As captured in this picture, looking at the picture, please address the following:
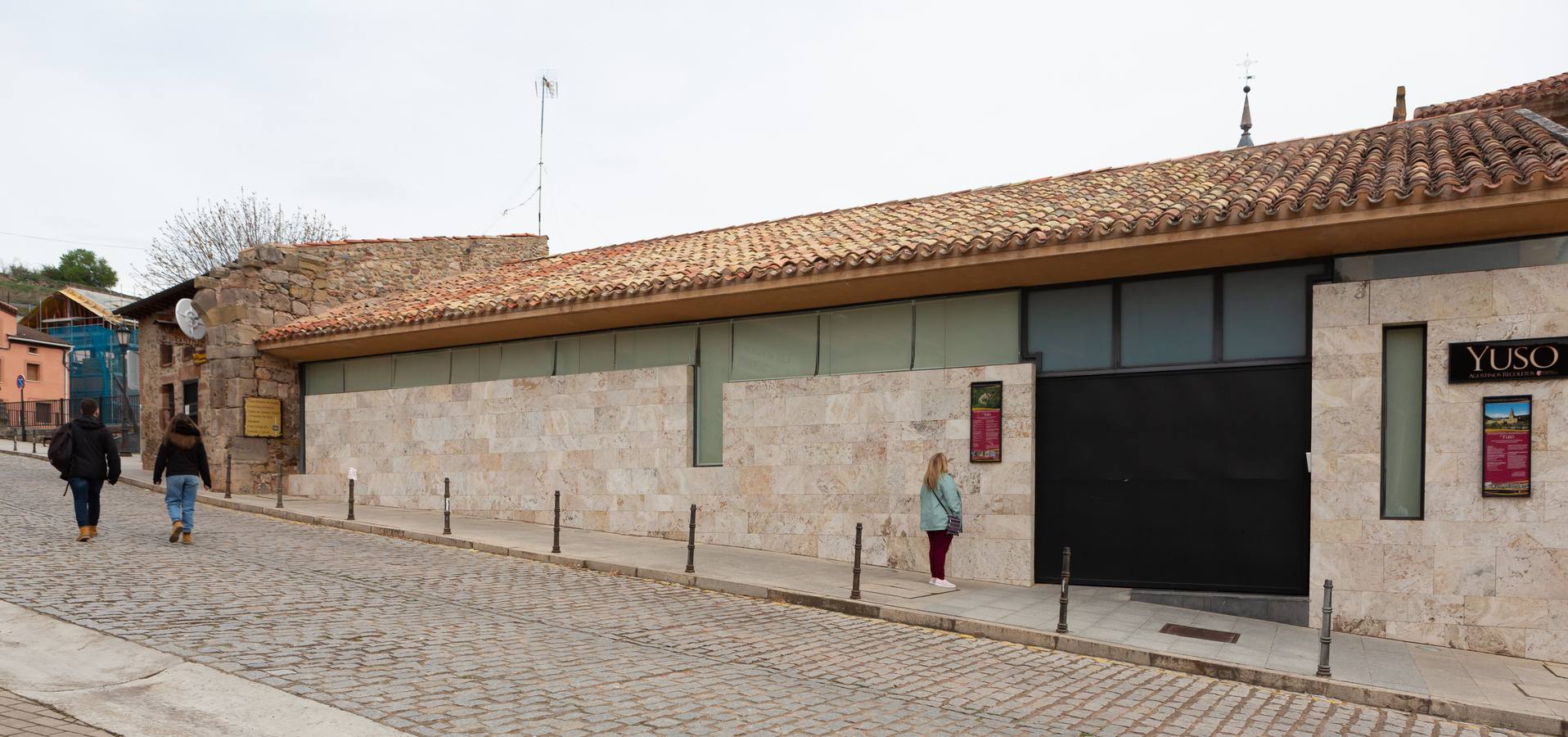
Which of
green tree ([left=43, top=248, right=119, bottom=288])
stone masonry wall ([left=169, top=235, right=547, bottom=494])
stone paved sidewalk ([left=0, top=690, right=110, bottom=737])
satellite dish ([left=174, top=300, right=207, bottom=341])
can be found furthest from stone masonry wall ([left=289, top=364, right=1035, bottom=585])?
green tree ([left=43, top=248, right=119, bottom=288])

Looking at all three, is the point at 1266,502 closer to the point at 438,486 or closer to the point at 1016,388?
the point at 1016,388

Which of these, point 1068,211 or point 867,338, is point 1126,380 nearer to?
point 1068,211

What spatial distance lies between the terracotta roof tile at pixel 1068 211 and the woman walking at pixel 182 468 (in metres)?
4.68

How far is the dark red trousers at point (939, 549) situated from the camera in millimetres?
11531

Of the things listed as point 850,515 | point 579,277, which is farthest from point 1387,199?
point 579,277

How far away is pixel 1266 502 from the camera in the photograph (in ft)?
35.5

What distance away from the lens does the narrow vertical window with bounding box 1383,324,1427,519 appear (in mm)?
10016

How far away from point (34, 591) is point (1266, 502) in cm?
1266

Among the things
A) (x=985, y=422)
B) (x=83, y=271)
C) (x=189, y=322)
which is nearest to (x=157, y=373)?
(x=189, y=322)

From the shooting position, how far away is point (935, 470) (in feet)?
37.8

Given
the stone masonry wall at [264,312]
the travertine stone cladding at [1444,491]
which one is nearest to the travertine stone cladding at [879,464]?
the travertine stone cladding at [1444,491]

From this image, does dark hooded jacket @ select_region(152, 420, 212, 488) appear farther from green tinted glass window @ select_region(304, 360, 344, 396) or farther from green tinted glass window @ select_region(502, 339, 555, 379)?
green tinted glass window @ select_region(304, 360, 344, 396)

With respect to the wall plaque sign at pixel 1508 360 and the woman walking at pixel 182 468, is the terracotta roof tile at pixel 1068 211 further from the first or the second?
the woman walking at pixel 182 468

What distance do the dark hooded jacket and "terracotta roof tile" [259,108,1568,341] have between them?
183 inches
